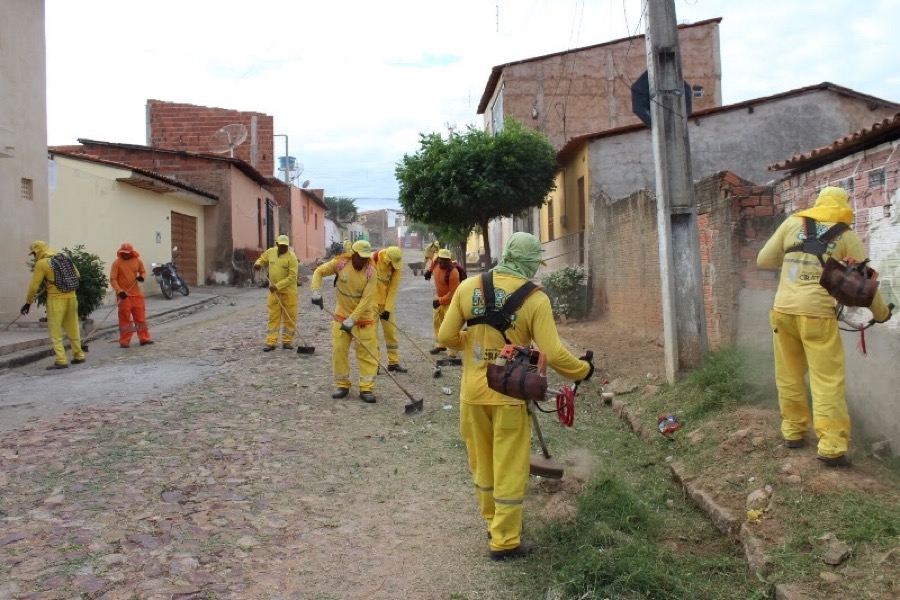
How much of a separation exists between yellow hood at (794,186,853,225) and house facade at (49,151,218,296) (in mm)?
14839

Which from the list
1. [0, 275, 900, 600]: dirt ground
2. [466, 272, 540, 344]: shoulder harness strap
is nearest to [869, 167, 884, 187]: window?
[0, 275, 900, 600]: dirt ground

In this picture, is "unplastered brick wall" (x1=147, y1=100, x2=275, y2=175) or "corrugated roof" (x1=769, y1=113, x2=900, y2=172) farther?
"unplastered brick wall" (x1=147, y1=100, x2=275, y2=175)

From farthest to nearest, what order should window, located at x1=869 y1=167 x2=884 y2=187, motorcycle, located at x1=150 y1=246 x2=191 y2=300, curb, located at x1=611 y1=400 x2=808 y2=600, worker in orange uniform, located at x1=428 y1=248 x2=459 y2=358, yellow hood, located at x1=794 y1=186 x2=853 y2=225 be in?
1. motorcycle, located at x1=150 y1=246 x2=191 y2=300
2. worker in orange uniform, located at x1=428 y1=248 x2=459 y2=358
3. window, located at x1=869 y1=167 x2=884 y2=187
4. yellow hood, located at x1=794 y1=186 x2=853 y2=225
5. curb, located at x1=611 y1=400 x2=808 y2=600

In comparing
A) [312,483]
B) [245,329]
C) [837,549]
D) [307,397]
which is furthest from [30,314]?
[837,549]

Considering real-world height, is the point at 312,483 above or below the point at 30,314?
below

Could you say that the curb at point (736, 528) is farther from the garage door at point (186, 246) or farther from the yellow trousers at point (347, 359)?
the garage door at point (186, 246)

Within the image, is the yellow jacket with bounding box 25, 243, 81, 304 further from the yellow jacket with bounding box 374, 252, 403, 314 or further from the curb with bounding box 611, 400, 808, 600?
the curb with bounding box 611, 400, 808, 600

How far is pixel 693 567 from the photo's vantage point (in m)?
4.14

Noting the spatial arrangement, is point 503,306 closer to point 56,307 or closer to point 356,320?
point 356,320

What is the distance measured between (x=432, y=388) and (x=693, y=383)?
3.23m

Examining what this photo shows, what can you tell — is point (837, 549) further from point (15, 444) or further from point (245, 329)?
point (245, 329)

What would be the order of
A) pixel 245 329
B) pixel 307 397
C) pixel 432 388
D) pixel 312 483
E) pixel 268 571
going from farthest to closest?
pixel 245 329 < pixel 432 388 < pixel 307 397 < pixel 312 483 < pixel 268 571

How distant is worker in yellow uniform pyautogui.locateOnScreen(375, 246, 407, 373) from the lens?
33.2 ft

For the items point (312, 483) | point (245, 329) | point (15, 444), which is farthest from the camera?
point (245, 329)
